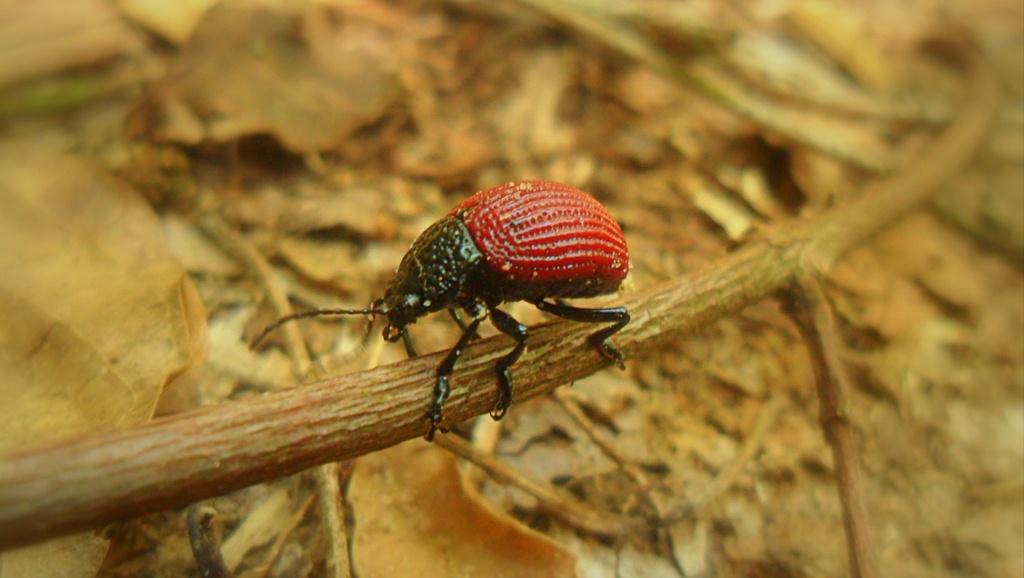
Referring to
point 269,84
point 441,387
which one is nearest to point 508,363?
point 441,387

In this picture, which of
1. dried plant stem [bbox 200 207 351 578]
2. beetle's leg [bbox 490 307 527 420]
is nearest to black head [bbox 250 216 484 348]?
beetle's leg [bbox 490 307 527 420]

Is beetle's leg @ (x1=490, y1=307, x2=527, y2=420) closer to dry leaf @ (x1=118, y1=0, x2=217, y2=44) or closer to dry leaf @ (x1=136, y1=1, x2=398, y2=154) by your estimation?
dry leaf @ (x1=136, y1=1, x2=398, y2=154)

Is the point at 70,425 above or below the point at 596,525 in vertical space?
above

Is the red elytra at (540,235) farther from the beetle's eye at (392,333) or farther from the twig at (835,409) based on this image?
the twig at (835,409)

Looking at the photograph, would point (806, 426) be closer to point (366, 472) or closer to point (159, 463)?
point (366, 472)

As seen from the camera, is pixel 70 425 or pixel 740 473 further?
pixel 740 473

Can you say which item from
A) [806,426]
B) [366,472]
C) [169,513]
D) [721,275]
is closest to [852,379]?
[806,426]
